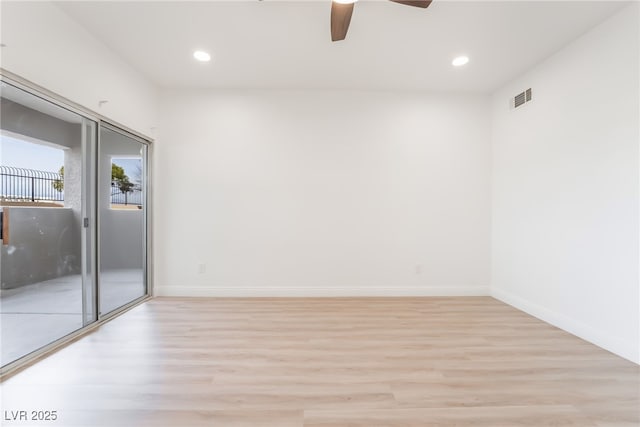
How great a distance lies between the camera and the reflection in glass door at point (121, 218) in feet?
9.07

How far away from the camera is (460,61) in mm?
2895

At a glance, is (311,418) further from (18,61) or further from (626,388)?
(18,61)

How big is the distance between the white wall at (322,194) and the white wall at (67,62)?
59 cm

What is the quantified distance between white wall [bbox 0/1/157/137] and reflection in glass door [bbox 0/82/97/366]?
0.19 metres

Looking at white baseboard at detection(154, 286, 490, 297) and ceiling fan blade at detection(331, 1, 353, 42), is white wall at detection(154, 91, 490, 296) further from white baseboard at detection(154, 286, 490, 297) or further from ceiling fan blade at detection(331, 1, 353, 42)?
ceiling fan blade at detection(331, 1, 353, 42)

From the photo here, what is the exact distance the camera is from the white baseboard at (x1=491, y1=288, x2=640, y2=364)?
2.08 m

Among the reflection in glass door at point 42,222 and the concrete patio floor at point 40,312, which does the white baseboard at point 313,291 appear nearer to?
the concrete patio floor at point 40,312

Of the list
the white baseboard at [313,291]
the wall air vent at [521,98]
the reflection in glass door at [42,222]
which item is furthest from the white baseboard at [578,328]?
the reflection in glass door at [42,222]

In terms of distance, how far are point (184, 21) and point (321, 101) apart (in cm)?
179

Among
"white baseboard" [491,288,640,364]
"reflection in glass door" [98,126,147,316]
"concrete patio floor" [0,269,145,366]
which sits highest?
"reflection in glass door" [98,126,147,316]

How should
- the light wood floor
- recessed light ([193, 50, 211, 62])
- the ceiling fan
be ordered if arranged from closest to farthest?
the light wood floor
the ceiling fan
recessed light ([193, 50, 211, 62])

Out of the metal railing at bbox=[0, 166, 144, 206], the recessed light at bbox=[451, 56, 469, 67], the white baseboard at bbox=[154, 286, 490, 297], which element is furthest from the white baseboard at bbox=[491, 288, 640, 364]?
the metal railing at bbox=[0, 166, 144, 206]

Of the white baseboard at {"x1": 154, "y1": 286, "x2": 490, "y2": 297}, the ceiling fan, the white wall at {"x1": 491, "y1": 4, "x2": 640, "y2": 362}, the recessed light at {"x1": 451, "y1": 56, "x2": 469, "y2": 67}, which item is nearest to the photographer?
the ceiling fan

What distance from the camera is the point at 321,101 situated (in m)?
3.60
